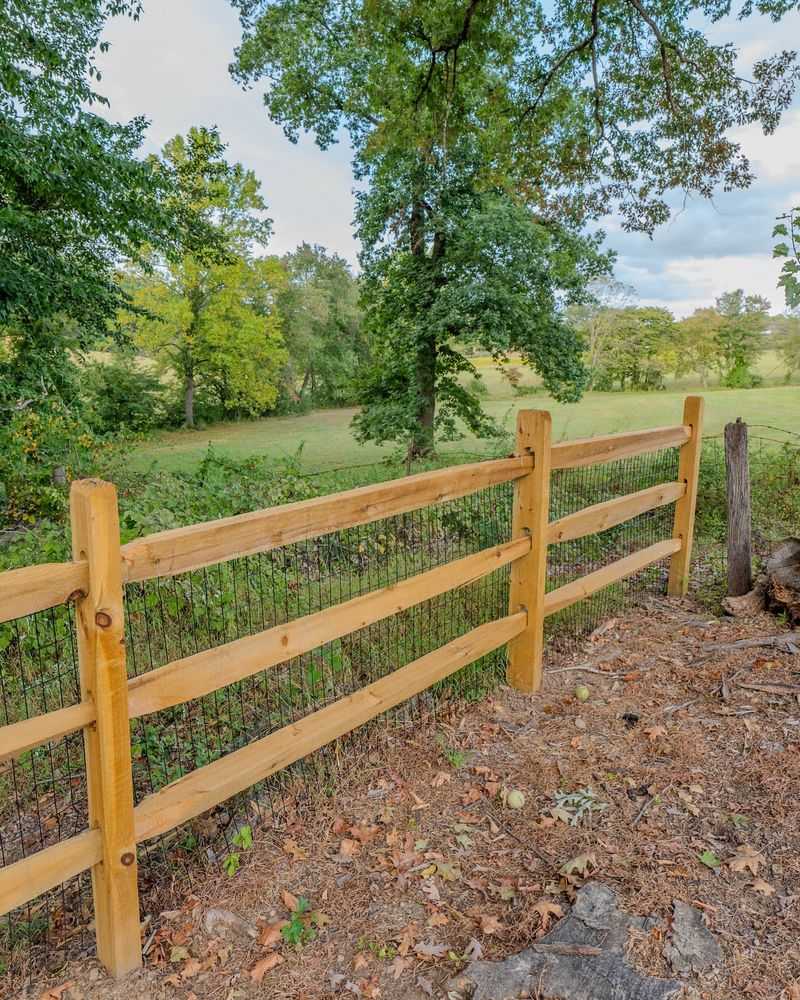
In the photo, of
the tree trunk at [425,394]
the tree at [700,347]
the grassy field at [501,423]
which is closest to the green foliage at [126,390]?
the grassy field at [501,423]

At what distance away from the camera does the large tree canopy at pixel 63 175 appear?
6898mm

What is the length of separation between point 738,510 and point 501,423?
1064 centimetres

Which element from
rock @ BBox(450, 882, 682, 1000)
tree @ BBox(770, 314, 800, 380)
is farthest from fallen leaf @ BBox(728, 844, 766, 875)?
tree @ BBox(770, 314, 800, 380)

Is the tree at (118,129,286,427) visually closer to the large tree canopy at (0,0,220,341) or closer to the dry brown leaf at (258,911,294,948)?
the large tree canopy at (0,0,220,341)

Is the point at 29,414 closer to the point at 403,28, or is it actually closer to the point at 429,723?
the point at 403,28

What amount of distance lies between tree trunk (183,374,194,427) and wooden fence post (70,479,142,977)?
2819 centimetres

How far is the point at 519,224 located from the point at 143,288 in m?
18.2

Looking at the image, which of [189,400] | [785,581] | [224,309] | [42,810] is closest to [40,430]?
[42,810]

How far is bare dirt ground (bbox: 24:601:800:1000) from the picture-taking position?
179cm

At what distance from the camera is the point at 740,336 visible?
29.4m

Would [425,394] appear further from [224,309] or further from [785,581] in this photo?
[224,309]

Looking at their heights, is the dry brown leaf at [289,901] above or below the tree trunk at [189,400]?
below

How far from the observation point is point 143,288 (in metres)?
24.3

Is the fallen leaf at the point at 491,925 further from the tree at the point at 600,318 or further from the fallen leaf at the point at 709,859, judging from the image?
the tree at the point at 600,318
